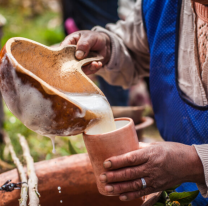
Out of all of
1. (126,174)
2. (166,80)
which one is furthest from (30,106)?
(166,80)

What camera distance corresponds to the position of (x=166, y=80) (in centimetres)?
124

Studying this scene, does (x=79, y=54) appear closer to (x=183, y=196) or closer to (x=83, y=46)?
(x=83, y=46)

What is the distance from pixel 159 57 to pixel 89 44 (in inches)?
13.0

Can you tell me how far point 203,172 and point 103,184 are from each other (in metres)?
0.33

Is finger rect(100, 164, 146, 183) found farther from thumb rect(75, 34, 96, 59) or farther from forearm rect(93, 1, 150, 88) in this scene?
forearm rect(93, 1, 150, 88)

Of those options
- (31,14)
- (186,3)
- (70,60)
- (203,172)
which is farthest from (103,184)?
(31,14)

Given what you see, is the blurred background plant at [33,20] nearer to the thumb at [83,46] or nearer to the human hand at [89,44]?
the human hand at [89,44]

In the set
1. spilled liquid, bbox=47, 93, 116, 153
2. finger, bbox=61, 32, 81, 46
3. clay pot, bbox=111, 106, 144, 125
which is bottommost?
clay pot, bbox=111, 106, 144, 125

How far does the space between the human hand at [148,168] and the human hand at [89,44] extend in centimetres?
47

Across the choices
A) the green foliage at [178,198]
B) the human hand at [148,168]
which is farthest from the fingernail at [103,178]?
the green foliage at [178,198]

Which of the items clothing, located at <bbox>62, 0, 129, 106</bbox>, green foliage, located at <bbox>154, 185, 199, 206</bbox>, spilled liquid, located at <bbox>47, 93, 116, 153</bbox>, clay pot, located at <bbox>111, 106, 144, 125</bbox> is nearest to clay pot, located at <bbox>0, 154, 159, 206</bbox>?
green foliage, located at <bbox>154, 185, 199, 206</bbox>

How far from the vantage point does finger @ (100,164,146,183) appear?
821 millimetres

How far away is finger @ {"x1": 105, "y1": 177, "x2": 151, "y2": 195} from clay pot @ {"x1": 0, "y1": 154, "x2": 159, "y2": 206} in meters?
0.34

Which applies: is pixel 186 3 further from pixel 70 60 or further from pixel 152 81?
pixel 70 60
